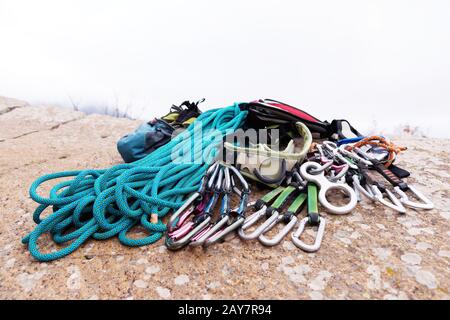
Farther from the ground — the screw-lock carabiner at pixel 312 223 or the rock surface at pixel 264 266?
the screw-lock carabiner at pixel 312 223

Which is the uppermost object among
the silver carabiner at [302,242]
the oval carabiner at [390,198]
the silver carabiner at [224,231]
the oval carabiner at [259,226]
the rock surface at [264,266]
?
the silver carabiner at [224,231]

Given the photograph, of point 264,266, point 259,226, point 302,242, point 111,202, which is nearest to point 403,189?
point 302,242

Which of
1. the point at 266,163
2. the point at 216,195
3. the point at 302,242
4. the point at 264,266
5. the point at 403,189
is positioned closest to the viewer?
the point at 264,266

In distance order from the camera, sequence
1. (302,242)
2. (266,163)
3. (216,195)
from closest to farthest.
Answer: (302,242) → (216,195) → (266,163)

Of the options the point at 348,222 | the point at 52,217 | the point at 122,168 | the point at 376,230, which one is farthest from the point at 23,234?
the point at 376,230

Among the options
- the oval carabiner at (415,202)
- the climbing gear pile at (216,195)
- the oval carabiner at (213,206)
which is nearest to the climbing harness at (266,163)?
the climbing gear pile at (216,195)

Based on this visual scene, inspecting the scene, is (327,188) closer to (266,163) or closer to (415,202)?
Answer: (266,163)

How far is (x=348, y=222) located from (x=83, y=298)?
50.8 inches

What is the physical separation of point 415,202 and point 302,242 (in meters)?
0.82

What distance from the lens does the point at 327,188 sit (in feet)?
5.16

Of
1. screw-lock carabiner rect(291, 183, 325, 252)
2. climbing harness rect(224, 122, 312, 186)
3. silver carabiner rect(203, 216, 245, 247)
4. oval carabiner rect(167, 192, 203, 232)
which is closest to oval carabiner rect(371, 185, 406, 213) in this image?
screw-lock carabiner rect(291, 183, 325, 252)

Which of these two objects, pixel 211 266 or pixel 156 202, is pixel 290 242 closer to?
pixel 211 266

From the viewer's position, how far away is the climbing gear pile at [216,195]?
52.1 inches

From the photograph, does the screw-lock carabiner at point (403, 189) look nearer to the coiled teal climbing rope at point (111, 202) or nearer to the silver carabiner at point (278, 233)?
the silver carabiner at point (278, 233)
